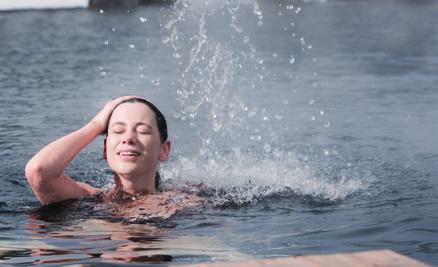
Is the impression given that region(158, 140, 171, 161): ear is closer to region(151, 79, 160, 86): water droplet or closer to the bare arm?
the bare arm

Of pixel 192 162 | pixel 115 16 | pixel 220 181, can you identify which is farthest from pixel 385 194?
pixel 115 16

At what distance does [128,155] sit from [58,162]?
0.47m

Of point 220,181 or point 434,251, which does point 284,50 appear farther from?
point 434,251

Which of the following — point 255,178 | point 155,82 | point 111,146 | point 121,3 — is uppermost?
point 121,3

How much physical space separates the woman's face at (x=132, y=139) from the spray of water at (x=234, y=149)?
3.56ft

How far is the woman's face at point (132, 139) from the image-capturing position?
21.5 ft

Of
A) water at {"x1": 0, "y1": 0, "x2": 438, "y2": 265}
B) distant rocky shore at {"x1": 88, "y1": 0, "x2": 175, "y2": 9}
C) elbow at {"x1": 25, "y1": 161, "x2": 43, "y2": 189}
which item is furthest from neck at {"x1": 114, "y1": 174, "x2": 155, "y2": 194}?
distant rocky shore at {"x1": 88, "y1": 0, "x2": 175, "y2": 9}

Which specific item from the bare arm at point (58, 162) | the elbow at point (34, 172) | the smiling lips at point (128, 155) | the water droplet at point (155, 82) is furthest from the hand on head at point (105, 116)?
the water droplet at point (155, 82)

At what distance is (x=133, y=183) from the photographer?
678 cm

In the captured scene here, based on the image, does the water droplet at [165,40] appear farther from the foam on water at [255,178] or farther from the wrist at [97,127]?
the wrist at [97,127]

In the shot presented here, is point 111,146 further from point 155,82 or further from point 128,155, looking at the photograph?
point 155,82

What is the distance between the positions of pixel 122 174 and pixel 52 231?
2.07 ft

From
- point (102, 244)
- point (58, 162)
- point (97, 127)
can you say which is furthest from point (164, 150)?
point (102, 244)

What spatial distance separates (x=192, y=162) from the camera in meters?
9.98
